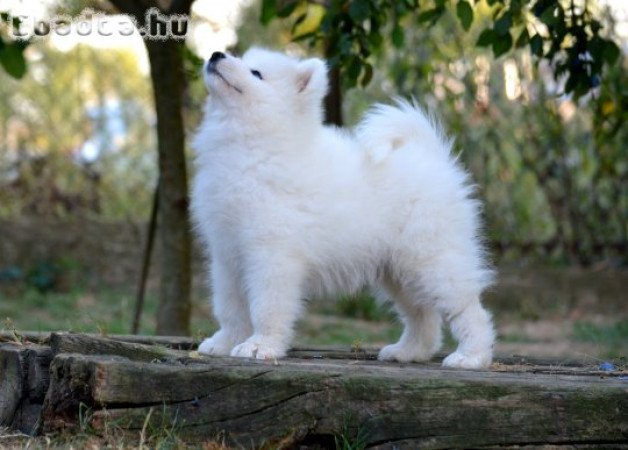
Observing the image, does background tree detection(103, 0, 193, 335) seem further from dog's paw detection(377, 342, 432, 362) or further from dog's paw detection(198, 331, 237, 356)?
dog's paw detection(377, 342, 432, 362)

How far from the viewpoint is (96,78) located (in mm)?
10594

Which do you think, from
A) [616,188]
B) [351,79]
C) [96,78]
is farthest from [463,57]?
[351,79]

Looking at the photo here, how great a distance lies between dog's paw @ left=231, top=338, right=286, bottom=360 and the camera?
3641 millimetres

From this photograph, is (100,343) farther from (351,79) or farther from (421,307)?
(351,79)

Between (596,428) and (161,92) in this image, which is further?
(161,92)

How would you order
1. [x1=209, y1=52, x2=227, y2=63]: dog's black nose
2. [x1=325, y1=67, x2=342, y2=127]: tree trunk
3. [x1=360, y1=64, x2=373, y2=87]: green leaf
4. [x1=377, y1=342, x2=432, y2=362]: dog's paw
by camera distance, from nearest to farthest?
[x1=209, y1=52, x2=227, y2=63]: dog's black nose, [x1=377, y1=342, x2=432, y2=362]: dog's paw, [x1=360, y1=64, x2=373, y2=87]: green leaf, [x1=325, y1=67, x2=342, y2=127]: tree trunk

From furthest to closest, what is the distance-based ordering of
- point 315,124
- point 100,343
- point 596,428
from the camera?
point 315,124
point 100,343
point 596,428

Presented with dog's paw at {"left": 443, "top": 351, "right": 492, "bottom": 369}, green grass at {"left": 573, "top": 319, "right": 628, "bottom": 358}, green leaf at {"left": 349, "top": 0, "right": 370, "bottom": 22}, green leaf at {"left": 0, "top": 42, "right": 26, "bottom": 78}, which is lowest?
dog's paw at {"left": 443, "top": 351, "right": 492, "bottom": 369}

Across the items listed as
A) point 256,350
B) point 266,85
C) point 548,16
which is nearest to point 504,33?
point 548,16

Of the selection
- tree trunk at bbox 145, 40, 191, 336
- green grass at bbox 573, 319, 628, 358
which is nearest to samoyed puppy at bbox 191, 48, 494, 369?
tree trunk at bbox 145, 40, 191, 336

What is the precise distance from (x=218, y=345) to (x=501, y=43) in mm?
1972

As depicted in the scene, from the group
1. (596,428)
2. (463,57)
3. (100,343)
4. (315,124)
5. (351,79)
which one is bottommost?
(596,428)

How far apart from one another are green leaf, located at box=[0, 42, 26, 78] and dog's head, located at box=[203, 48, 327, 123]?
2.61 feet

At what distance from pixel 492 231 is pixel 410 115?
5961 mm
